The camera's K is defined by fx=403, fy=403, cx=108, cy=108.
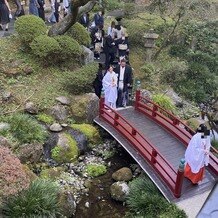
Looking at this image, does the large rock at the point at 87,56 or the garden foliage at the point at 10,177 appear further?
the large rock at the point at 87,56

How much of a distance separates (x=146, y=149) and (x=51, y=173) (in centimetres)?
276

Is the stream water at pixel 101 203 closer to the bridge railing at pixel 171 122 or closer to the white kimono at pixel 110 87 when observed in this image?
the bridge railing at pixel 171 122

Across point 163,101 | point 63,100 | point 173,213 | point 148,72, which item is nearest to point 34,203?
point 173,213

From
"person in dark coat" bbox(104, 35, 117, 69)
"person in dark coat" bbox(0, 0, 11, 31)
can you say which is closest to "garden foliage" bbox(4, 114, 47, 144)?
"person in dark coat" bbox(104, 35, 117, 69)

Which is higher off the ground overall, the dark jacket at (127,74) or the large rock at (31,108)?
the dark jacket at (127,74)

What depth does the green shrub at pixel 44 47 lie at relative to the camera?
49.0ft

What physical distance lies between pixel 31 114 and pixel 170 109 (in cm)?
546

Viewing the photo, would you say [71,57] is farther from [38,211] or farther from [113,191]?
[38,211]

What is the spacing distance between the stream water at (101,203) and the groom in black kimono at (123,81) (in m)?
3.36

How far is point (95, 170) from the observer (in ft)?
39.4

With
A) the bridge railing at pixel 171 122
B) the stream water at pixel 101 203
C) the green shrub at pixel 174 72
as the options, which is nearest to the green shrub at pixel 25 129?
the stream water at pixel 101 203

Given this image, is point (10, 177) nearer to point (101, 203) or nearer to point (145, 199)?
point (101, 203)

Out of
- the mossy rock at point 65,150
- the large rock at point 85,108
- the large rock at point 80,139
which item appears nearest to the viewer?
the mossy rock at point 65,150

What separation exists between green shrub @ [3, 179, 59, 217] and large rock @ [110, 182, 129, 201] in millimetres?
1870
